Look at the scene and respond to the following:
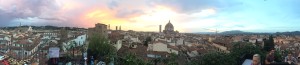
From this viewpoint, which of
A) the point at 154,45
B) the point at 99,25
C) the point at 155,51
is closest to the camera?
the point at 155,51

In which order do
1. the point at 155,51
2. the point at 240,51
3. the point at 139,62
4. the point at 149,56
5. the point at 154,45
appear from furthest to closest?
the point at 154,45 → the point at 155,51 → the point at 149,56 → the point at 240,51 → the point at 139,62

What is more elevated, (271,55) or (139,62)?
(271,55)

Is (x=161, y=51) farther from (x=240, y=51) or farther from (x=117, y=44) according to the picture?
(x=240, y=51)

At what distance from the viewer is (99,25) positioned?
7194cm

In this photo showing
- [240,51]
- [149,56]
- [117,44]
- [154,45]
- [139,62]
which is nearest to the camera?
[139,62]

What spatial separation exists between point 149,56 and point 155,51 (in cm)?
356

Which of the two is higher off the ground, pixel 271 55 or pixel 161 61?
pixel 271 55

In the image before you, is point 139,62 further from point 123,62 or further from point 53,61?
point 53,61

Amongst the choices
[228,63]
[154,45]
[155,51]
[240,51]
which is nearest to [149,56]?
[155,51]

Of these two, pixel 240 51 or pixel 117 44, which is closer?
pixel 240 51

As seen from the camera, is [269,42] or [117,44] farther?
[117,44]

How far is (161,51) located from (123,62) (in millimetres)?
21248

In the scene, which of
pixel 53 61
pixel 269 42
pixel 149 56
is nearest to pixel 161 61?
pixel 149 56

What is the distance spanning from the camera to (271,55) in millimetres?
11250
